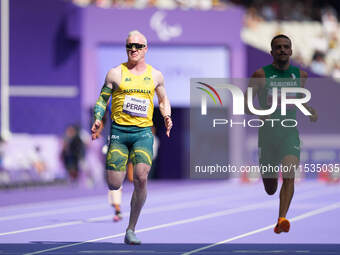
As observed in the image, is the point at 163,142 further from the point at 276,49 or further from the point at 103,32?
the point at 276,49

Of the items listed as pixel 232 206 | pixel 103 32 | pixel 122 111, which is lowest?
pixel 232 206

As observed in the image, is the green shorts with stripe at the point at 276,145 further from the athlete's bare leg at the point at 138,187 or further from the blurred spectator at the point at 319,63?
the blurred spectator at the point at 319,63

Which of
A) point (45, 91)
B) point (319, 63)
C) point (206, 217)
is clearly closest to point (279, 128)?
point (206, 217)

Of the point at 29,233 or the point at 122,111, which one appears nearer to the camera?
the point at 122,111

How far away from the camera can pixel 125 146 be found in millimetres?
9617

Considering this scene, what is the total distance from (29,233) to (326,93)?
23263mm

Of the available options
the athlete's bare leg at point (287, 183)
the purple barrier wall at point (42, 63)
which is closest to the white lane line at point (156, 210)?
the athlete's bare leg at point (287, 183)

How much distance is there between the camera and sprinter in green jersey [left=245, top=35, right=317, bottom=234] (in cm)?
931

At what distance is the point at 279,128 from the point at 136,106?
1482 mm

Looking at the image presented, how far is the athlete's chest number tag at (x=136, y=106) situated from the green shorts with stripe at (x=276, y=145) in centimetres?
123

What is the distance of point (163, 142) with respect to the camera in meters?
33.8

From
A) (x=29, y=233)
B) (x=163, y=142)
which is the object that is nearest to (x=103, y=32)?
(x=163, y=142)

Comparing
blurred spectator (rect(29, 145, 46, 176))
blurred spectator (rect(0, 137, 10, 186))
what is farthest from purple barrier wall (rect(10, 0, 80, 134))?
blurred spectator (rect(0, 137, 10, 186))

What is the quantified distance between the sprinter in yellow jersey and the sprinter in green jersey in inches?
39.8
